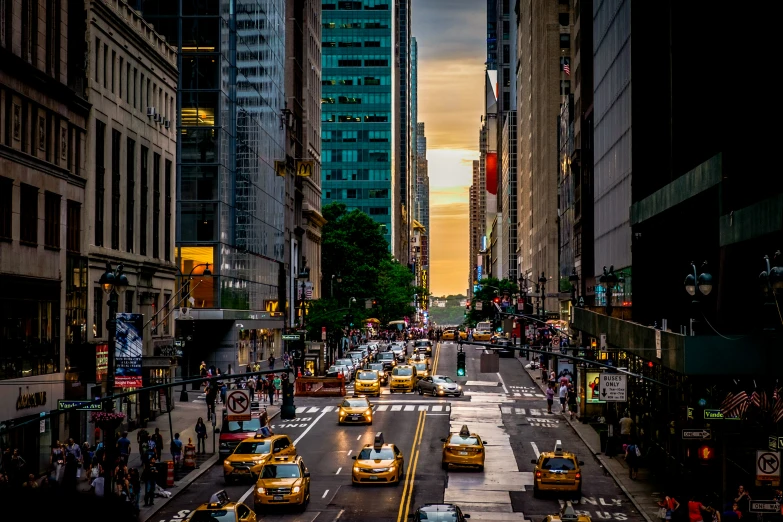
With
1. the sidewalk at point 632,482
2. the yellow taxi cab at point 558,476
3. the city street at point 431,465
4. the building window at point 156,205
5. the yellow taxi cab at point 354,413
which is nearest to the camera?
the city street at point 431,465

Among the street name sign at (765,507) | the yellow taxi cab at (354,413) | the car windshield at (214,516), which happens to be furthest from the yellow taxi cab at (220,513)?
the yellow taxi cab at (354,413)

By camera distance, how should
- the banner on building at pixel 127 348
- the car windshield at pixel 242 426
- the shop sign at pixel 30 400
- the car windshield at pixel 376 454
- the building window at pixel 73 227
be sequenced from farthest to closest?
the car windshield at pixel 242 426 → the building window at pixel 73 227 → the car windshield at pixel 376 454 → the shop sign at pixel 30 400 → the banner on building at pixel 127 348

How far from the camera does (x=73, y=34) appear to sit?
159ft

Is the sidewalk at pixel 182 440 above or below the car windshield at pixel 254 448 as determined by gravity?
below

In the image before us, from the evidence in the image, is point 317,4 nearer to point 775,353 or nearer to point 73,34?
point 73,34

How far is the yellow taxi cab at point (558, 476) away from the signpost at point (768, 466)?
1068cm

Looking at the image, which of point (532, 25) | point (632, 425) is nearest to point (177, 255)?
point (632, 425)

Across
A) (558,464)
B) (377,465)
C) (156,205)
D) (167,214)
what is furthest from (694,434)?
(167,214)

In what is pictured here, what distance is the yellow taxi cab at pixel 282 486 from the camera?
113 feet

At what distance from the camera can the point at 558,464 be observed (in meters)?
38.5

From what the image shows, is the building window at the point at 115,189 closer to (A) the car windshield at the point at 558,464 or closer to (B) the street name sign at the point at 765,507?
(A) the car windshield at the point at 558,464

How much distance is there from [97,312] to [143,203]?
33.9ft

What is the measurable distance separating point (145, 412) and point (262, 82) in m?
49.3

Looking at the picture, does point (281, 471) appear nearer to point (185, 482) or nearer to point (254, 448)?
point (254, 448)
